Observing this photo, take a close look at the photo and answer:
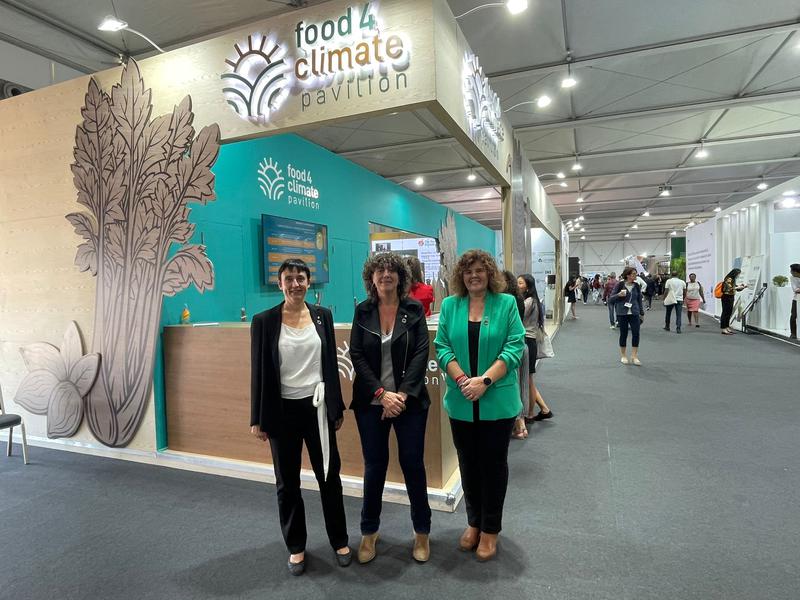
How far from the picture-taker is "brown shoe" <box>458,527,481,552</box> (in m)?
2.27

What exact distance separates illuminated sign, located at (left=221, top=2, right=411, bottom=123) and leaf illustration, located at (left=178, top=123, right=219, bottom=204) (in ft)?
0.92

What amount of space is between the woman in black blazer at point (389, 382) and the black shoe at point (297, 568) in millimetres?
266

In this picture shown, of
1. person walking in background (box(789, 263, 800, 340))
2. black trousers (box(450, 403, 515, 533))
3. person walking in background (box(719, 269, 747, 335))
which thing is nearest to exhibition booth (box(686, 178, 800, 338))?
person walking in background (box(719, 269, 747, 335))

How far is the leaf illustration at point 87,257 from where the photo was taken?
3.61 metres

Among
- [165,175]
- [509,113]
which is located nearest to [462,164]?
[509,113]

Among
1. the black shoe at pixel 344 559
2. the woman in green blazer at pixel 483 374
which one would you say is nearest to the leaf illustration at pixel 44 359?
the black shoe at pixel 344 559

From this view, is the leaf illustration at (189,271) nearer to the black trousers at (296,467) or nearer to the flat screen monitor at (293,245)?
the flat screen monitor at (293,245)

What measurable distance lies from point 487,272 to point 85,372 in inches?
135

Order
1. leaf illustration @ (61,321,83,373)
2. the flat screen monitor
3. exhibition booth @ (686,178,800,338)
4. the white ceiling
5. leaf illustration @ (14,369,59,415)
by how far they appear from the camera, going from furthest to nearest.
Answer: exhibition booth @ (686,178,800,338)
the flat screen monitor
the white ceiling
leaf illustration @ (14,369,59,415)
leaf illustration @ (61,321,83,373)

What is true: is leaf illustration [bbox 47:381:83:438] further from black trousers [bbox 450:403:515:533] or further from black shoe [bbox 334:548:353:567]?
black trousers [bbox 450:403:515:533]

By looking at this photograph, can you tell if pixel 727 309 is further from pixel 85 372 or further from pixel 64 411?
pixel 64 411

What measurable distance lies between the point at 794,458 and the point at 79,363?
5.47m

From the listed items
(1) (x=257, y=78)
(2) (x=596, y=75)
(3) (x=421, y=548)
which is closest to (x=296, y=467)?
(3) (x=421, y=548)

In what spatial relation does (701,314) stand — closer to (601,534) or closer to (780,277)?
(780,277)
